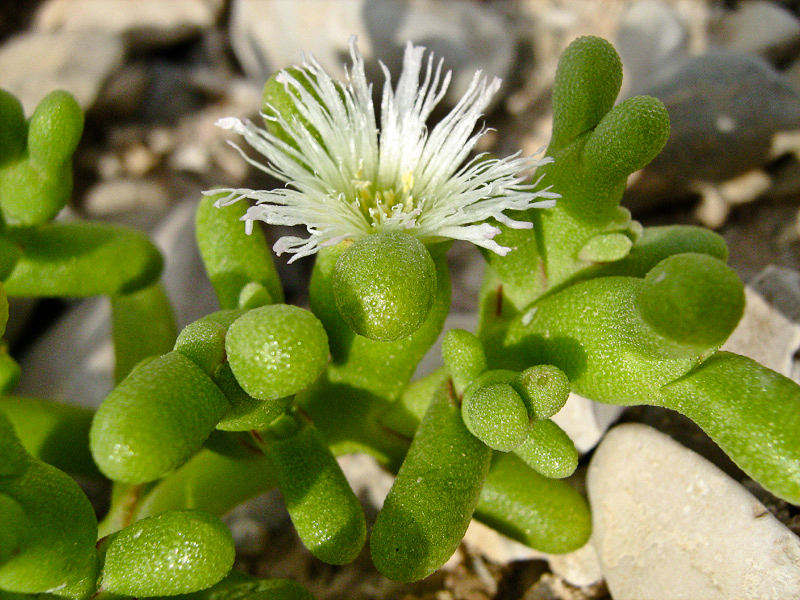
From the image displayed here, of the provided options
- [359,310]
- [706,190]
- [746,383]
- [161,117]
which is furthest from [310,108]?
[161,117]

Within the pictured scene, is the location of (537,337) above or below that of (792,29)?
below

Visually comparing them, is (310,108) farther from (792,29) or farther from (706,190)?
(792,29)

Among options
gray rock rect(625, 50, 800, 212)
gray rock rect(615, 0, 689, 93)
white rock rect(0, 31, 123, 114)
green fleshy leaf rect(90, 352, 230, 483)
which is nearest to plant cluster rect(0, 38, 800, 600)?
green fleshy leaf rect(90, 352, 230, 483)

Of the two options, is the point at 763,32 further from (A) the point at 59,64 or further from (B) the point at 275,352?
(A) the point at 59,64

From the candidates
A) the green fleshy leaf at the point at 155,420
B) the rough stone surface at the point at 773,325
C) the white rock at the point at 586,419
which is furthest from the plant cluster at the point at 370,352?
the rough stone surface at the point at 773,325

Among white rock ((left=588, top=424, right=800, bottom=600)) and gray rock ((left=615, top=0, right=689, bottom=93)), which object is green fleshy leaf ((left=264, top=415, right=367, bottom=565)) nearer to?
white rock ((left=588, top=424, right=800, bottom=600))

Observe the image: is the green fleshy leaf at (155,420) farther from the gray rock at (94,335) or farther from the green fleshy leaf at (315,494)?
the gray rock at (94,335)
